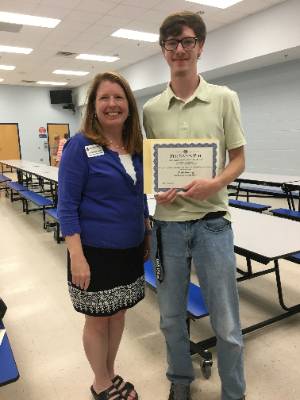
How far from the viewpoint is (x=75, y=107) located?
15375 mm

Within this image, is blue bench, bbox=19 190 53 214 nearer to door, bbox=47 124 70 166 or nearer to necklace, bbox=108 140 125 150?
Answer: necklace, bbox=108 140 125 150

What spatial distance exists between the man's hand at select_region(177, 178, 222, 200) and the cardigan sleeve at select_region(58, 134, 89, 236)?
0.39m

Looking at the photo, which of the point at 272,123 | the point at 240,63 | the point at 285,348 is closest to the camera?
the point at 285,348

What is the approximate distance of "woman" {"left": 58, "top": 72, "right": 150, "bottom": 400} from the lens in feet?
4.60

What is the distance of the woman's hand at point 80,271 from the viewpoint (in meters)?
1.43

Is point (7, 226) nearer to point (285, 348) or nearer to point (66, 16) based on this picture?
point (66, 16)

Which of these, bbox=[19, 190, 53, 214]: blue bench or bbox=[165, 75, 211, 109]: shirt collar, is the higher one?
bbox=[165, 75, 211, 109]: shirt collar

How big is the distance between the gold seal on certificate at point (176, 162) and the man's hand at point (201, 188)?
0.10 feet

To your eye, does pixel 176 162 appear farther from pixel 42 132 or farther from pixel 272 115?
pixel 42 132

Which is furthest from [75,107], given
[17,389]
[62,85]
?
[17,389]

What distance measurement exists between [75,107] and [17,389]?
47.9 ft

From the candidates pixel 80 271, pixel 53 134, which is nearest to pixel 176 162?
pixel 80 271

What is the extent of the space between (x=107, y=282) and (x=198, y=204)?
1.64 ft

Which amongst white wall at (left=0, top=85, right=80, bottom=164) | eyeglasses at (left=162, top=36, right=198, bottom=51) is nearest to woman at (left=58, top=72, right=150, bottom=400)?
eyeglasses at (left=162, top=36, right=198, bottom=51)
